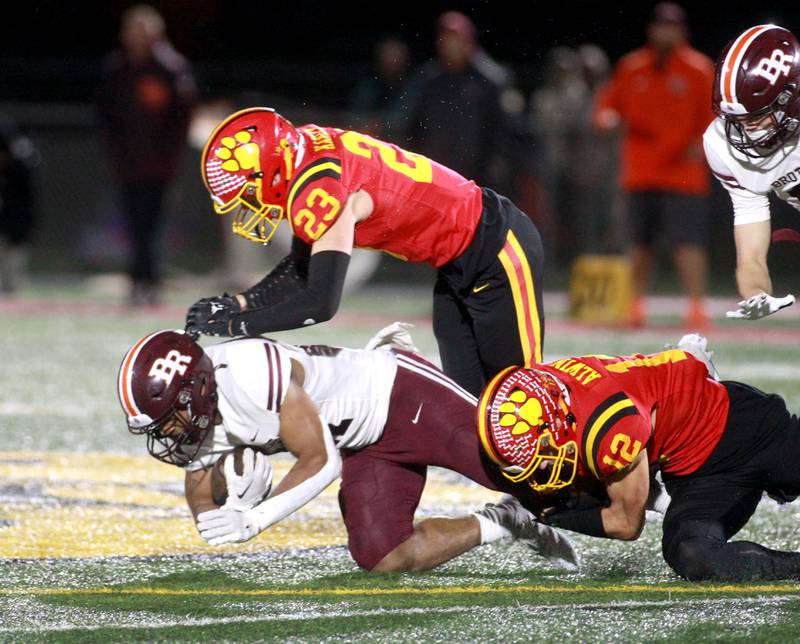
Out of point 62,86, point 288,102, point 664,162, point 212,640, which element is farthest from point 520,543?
point 62,86

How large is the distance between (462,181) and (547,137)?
825 centimetres

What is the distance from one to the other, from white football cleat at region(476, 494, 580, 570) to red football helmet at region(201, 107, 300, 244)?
1056 mm

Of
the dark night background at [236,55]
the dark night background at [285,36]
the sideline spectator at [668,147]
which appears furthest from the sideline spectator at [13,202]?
the sideline spectator at [668,147]

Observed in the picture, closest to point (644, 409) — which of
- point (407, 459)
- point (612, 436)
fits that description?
point (612, 436)

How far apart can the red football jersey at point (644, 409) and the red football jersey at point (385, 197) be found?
0.68 metres

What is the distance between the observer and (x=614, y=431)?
12.3 ft

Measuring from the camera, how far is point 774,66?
416 cm

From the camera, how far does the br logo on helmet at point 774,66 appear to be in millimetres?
4145

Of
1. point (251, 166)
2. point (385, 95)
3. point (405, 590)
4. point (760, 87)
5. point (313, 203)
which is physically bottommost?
point (405, 590)

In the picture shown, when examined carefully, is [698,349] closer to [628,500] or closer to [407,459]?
[628,500]

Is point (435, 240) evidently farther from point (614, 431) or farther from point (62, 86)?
point (62, 86)

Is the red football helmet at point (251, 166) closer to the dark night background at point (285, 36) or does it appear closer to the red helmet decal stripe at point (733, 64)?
the red helmet decal stripe at point (733, 64)

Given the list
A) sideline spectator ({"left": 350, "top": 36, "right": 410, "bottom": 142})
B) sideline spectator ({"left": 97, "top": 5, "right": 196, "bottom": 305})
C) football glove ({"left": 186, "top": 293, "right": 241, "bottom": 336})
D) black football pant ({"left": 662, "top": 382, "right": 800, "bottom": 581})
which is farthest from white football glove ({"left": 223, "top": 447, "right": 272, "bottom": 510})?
sideline spectator ({"left": 350, "top": 36, "right": 410, "bottom": 142})

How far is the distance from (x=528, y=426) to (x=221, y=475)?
0.89 m
